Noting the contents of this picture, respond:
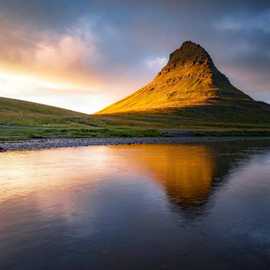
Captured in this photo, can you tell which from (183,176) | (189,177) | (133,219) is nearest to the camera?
(133,219)

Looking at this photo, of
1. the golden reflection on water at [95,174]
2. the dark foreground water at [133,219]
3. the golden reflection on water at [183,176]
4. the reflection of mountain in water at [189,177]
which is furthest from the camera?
the golden reflection on water at [95,174]

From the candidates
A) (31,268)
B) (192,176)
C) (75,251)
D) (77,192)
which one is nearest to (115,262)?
(75,251)

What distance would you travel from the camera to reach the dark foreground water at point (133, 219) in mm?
16469

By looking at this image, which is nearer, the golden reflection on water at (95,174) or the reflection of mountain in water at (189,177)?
the reflection of mountain in water at (189,177)

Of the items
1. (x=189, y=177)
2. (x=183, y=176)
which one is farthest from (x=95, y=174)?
(x=189, y=177)

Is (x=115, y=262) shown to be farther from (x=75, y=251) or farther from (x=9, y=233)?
(x=9, y=233)

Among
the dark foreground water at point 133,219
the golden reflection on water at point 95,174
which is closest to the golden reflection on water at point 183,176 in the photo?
the golden reflection on water at point 95,174

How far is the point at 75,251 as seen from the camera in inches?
678

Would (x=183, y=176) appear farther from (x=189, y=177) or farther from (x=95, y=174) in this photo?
(x=95, y=174)

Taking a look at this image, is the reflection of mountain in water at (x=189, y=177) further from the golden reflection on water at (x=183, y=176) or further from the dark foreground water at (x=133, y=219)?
the dark foreground water at (x=133, y=219)

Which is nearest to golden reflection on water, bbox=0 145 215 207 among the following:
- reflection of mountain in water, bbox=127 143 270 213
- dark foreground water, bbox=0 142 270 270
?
reflection of mountain in water, bbox=127 143 270 213

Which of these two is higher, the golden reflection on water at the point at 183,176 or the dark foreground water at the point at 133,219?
the golden reflection on water at the point at 183,176

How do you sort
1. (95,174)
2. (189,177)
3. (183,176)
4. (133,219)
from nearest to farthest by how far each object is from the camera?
(133,219) → (189,177) → (183,176) → (95,174)

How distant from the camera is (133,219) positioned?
23.1 metres
